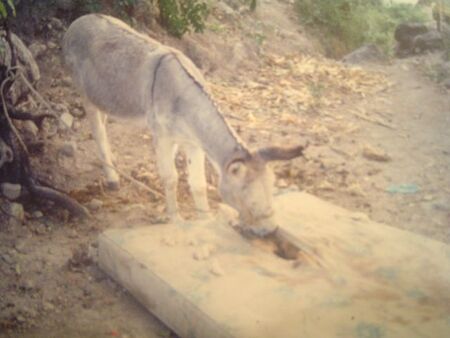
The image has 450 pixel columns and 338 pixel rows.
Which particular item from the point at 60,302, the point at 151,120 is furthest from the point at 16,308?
the point at 151,120

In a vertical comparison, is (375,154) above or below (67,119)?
below

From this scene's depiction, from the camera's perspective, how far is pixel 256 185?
2.99 meters

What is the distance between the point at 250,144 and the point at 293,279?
205 centimetres

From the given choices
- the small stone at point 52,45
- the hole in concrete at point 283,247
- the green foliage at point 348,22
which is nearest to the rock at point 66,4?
the small stone at point 52,45

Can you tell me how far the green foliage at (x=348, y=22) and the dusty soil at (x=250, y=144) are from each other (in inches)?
Result: 80.2

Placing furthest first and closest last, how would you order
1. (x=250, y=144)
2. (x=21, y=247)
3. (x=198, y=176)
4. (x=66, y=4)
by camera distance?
(x=250, y=144) → (x=66, y=4) → (x=198, y=176) → (x=21, y=247)

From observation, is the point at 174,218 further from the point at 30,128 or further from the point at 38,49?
the point at 38,49

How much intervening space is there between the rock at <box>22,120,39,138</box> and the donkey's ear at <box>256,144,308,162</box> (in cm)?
232

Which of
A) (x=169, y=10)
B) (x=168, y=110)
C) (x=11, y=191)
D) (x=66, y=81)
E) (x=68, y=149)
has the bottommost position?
(x=11, y=191)

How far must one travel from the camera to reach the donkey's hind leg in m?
4.33

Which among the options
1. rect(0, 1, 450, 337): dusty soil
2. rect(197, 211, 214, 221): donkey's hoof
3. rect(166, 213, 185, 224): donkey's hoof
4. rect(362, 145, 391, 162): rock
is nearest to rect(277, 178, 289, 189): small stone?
rect(0, 1, 450, 337): dusty soil

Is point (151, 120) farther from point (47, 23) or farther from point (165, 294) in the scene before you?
point (47, 23)

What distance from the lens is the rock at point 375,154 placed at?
4.97 meters

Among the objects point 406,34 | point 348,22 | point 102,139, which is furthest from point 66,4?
point 406,34
